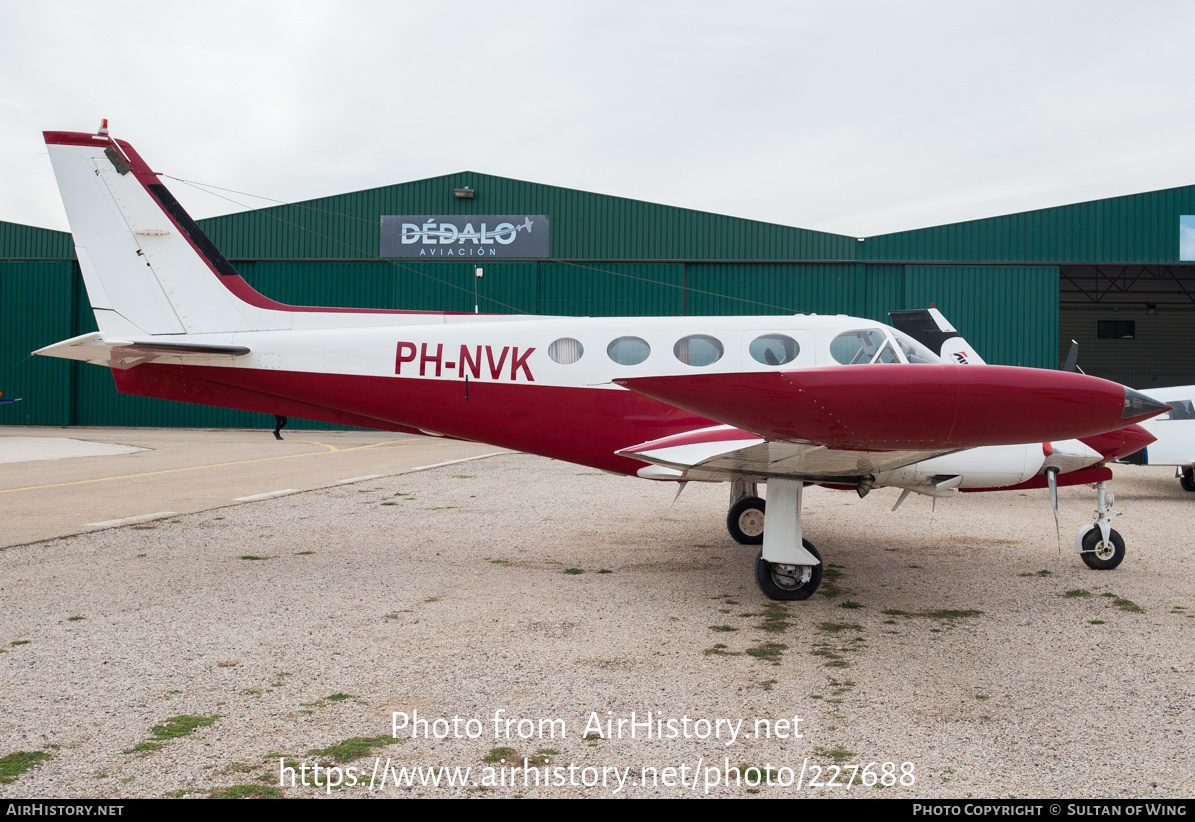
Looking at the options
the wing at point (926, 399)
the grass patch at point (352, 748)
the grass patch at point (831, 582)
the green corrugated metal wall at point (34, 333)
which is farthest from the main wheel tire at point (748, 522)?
the green corrugated metal wall at point (34, 333)

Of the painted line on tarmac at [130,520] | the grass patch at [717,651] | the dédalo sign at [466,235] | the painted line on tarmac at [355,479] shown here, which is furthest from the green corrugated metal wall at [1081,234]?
the grass patch at [717,651]

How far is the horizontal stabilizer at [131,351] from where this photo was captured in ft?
23.9

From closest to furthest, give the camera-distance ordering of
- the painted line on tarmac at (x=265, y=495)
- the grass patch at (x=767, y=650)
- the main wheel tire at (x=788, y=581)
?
the grass patch at (x=767, y=650) → the main wheel tire at (x=788, y=581) → the painted line on tarmac at (x=265, y=495)

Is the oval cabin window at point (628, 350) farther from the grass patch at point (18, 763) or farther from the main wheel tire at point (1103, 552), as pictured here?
the grass patch at point (18, 763)

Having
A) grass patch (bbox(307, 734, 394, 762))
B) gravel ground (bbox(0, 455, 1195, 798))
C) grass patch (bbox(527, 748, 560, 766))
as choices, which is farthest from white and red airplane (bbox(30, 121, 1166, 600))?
grass patch (bbox(307, 734, 394, 762))

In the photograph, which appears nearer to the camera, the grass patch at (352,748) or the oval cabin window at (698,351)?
the grass patch at (352,748)

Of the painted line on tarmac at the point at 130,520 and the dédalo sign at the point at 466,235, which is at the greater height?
the dédalo sign at the point at 466,235

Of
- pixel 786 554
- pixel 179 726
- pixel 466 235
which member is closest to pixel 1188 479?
pixel 786 554

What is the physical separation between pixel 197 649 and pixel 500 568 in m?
3.02

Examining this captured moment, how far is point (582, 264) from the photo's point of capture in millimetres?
29594

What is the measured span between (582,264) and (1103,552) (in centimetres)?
2389

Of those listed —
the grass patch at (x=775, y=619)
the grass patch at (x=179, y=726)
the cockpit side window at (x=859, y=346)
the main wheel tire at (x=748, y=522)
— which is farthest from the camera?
the main wheel tire at (x=748, y=522)

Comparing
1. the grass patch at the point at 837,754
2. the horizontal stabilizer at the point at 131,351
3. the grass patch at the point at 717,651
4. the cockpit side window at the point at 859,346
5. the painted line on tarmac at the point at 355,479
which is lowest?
the grass patch at the point at 717,651

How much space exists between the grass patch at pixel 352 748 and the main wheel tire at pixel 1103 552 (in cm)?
699
